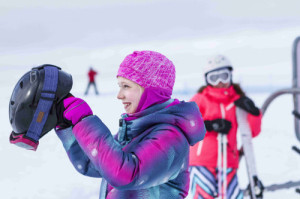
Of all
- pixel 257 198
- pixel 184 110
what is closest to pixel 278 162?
pixel 257 198

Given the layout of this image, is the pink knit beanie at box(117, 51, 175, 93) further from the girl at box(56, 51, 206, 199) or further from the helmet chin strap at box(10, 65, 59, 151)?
the helmet chin strap at box(10, 65, 59, 151)

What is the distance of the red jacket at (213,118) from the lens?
113 inches

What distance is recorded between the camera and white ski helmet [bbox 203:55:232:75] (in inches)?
118

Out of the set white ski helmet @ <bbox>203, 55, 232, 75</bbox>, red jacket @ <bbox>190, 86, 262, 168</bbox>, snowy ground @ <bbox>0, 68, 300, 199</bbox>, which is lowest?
snowy ground @ <bbox>0, 68, 300, 199</bbox>

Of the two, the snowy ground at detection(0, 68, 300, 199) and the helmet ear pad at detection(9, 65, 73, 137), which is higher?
the helmet ear pad at detection(9, 65, 73, 137)

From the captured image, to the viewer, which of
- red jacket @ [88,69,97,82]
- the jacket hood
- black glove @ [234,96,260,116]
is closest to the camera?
the jacket hood

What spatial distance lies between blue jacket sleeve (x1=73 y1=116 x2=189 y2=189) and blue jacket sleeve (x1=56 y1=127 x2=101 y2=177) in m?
0.19

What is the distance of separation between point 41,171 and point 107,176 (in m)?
4.50

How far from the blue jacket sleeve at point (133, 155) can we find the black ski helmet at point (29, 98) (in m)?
0.11

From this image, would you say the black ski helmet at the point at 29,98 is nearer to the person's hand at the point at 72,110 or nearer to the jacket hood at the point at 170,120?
the person's hand at the point at 72,110

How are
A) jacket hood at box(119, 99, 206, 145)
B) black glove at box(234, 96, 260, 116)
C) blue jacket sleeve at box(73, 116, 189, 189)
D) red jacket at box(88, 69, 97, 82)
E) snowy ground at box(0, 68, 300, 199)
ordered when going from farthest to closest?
red jacket at box(88, 69, 97, 82), snowy ground at box(0, 68, 300, 199), black glove at box(234, 96, 260, 116), jacket hood at box(119, 99, 206, 145), blue jacket sleeve at box(73, 116, 189, 189)

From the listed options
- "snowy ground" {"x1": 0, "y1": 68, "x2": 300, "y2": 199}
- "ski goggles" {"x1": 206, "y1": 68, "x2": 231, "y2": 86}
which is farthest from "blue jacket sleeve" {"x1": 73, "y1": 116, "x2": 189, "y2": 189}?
"snowy ground" {"x1": 0, "y1": 68, "x2": 300, "y2": 199}

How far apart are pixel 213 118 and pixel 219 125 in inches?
3.7

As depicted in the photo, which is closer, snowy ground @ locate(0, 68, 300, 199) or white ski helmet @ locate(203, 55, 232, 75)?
white ski helmet @ locate(203, 55, 232, 75)
